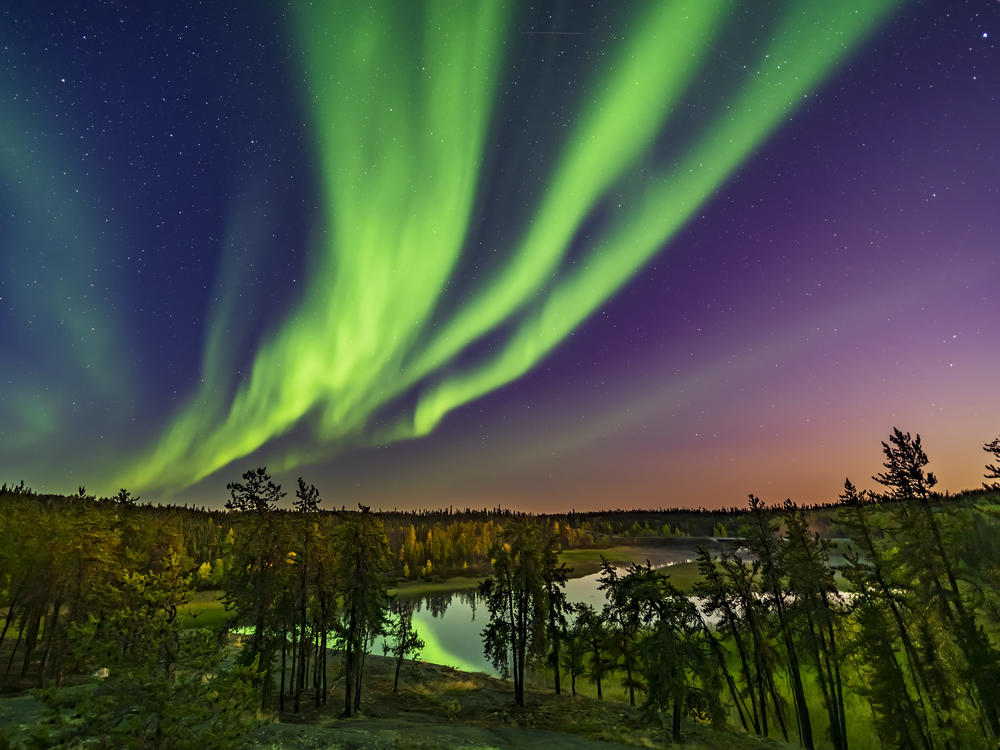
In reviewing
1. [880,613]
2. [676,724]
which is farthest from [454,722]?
[880,613]

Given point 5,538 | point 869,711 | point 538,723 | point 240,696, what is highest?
point 5,538

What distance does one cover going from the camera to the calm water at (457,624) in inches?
2803

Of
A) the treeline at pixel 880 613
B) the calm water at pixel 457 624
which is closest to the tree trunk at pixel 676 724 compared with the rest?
the treeline at pixel 880 613

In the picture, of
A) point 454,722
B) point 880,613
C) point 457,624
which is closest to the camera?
point 880,613

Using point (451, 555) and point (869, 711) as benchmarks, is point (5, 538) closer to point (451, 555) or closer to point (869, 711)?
point (869, 711)

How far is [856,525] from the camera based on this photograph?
1220 inches

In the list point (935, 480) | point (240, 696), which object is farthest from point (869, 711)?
point (240, 696)

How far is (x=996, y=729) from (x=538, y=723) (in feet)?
83.6

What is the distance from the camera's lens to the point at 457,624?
9475 centimetres

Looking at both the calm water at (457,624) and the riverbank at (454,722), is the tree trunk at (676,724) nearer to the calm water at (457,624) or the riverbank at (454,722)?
the riverbank at (454,722)

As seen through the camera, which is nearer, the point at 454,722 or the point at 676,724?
the point at 676,724

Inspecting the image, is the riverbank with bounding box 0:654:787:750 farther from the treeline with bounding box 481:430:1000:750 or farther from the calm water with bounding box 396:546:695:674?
the calm water with bounding box 396:546:695:674

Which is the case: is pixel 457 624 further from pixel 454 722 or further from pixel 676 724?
pixel 676 724

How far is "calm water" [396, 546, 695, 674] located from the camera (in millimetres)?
71188
